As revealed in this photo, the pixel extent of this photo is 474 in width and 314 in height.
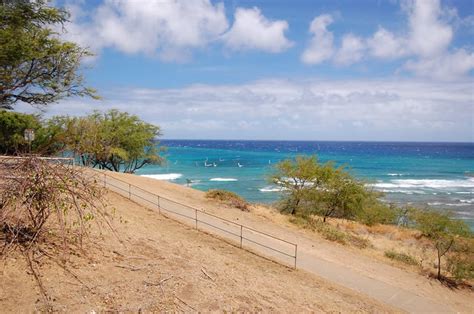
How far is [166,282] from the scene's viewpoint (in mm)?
8227

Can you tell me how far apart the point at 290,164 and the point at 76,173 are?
21.8 metres

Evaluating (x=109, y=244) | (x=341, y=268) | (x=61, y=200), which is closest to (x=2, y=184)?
(x=61, y=200)

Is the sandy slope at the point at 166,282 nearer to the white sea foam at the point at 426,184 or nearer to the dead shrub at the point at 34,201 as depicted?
the dead shrub at the point at 34,201

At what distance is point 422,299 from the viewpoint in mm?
13211

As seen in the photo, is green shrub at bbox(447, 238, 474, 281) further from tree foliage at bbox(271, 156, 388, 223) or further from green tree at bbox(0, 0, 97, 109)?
green tree at bbox(0, 0, 97, 109)

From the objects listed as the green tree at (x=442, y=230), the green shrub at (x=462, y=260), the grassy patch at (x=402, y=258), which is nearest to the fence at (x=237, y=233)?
the grassy patch at (x=402, y=258)

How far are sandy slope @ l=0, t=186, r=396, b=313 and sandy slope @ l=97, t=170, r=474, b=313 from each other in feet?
4.37

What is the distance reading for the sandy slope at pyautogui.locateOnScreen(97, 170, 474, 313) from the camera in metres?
12.7

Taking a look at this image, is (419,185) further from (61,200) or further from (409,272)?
(61,200)

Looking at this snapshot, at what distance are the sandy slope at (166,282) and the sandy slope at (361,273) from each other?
133cm

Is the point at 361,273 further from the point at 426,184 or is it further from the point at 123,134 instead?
the point at 426,184

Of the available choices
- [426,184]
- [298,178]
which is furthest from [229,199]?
[426,184]

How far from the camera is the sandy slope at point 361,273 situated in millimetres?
12672

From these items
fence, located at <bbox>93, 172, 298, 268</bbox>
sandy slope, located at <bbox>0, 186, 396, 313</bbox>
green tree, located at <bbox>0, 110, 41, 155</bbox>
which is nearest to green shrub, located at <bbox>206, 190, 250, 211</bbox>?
fence, located at <bbox>93, 172, 298, 268</bbox>
